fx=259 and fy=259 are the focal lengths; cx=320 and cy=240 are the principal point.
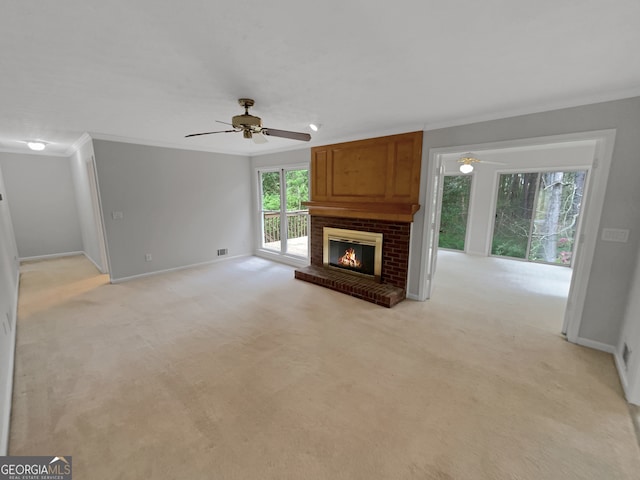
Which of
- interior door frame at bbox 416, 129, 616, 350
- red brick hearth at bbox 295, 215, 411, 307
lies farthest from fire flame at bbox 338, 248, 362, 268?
interior door frame at bbox 416, 129, 616, 350

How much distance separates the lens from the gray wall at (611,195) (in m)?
2.19

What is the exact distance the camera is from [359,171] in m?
3.89

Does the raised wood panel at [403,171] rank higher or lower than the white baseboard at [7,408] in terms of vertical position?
higher

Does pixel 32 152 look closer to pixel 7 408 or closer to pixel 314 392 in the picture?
pixel 7 408

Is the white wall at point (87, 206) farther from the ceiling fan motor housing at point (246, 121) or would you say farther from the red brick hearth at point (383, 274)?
the red brick hearth at point (383, 274)

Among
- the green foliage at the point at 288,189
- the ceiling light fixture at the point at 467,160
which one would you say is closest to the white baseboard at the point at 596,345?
the ceiling light fixture at the point at 467,160

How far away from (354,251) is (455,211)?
12.8 ft

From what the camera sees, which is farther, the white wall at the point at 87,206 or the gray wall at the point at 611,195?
the white wall at the point at 87,206

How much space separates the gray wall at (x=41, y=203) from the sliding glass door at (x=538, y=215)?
9.81m

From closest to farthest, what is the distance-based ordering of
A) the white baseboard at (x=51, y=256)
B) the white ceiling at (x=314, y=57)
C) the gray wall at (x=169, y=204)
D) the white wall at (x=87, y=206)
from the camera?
the white ceiling at (x=314, y=57) < the gray wall at (x=169, y=204) < the white wall at (x=87, y=206) < the white baseboard at (x=51, y=256)

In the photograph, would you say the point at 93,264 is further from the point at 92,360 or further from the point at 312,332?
the point at 312,332

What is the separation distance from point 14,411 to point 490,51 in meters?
3.86

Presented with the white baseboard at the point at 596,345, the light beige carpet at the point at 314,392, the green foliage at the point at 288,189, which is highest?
the green foliage at the point at 288,189

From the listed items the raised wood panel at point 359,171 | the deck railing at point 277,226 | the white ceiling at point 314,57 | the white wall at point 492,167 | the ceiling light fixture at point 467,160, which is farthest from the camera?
the deck railing at point 277,226
